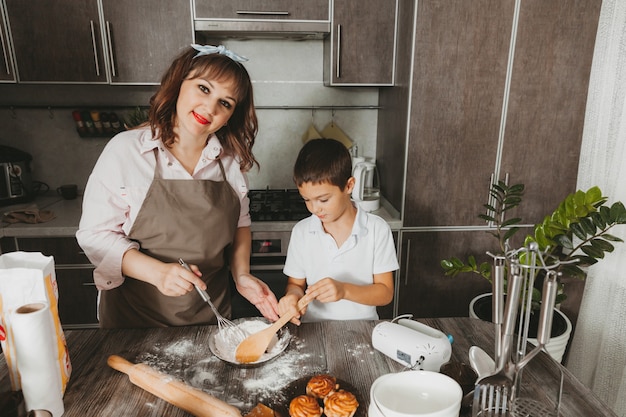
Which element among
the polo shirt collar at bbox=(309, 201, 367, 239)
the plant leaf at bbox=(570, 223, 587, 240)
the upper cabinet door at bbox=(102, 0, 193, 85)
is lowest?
the plant leaf at bbox=(570, 223, 587, 240)

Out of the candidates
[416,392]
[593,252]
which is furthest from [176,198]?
[593,252]

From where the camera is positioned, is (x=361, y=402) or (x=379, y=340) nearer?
(x=361, y=402)

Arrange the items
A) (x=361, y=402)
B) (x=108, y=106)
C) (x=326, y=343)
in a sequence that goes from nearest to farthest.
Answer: (x=361, y=402) < (x=326, y=343) < (x=108, y=106)

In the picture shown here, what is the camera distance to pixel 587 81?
6.93ft

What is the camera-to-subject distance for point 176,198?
1340 mm

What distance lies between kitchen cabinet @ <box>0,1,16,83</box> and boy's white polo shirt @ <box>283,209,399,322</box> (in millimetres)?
1726

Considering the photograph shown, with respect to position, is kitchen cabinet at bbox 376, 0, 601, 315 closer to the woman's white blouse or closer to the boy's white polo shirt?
the boy's white polo shirt

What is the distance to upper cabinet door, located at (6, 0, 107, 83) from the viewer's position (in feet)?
6.79

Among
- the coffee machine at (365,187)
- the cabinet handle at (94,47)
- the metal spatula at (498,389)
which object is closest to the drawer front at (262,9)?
the cabinet handle at (94,47)

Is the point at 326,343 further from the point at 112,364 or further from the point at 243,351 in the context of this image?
the point at 112,364

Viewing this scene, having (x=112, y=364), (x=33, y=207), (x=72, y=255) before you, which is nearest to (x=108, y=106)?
(x=33, y=207)

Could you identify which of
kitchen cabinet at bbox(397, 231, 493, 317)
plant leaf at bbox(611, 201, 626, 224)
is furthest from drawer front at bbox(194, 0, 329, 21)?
plant leaf at bbox(611, 201, 626, 224)

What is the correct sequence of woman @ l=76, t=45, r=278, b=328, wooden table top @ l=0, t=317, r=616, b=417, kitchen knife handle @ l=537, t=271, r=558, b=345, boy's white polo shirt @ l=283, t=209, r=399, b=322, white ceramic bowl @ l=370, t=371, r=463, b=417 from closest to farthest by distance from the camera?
kitchen knife handle @ l=537, t=271, r=558, b=345, white ceramic bowl @ l=370, t=371, r=463, b=417, wooden table top @ l=0, t=317, r=616, b=417, woman @ l=76, t=45, r=278, b=328, boy's white polo shirt @ l=283, t=209, r=399, b=322

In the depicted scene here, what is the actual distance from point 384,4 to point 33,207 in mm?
2051
